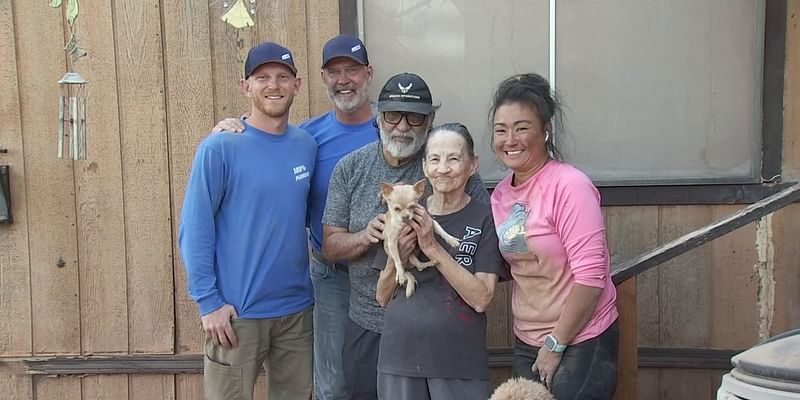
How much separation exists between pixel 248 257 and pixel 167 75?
1.44 meters

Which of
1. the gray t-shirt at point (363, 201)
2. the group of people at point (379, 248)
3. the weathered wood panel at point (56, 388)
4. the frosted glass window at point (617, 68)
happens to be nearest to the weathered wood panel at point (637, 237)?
the frosted glass window at point (617, 68)

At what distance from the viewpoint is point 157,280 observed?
12.8 ft

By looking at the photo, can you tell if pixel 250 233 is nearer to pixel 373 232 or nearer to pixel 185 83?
pixel 373 232

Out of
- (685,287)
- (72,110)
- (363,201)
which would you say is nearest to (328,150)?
(363,201)

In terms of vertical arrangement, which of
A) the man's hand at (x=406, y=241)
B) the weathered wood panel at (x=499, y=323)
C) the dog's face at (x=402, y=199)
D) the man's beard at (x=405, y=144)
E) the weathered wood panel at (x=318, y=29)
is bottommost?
the weathered wood panel at (x=499, y=323)

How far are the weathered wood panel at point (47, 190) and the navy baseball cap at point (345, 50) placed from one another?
5.34 ft

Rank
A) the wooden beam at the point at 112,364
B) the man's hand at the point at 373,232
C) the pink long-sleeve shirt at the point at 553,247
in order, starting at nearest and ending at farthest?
the pink long-sleeve shirt at the point at 553,247 < the man's hand at the point at 373,232 < the wooden beam at the point at 112,364

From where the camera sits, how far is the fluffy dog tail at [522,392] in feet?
7.29

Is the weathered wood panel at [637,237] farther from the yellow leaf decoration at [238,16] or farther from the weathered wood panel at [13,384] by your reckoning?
the weathered wood panel at [13,384]

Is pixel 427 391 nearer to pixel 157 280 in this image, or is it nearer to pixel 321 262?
pixel 321 262

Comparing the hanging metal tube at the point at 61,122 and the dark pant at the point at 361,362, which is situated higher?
the hanging metal tube at the point at 61,122

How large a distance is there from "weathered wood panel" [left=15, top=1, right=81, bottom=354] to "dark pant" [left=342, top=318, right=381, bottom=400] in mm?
1890

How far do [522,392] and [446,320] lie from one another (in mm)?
402

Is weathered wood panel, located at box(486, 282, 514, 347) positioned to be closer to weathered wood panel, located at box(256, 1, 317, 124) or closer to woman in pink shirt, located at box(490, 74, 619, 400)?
woman in pink shirt, located at box(490, 74, 619, 400)
